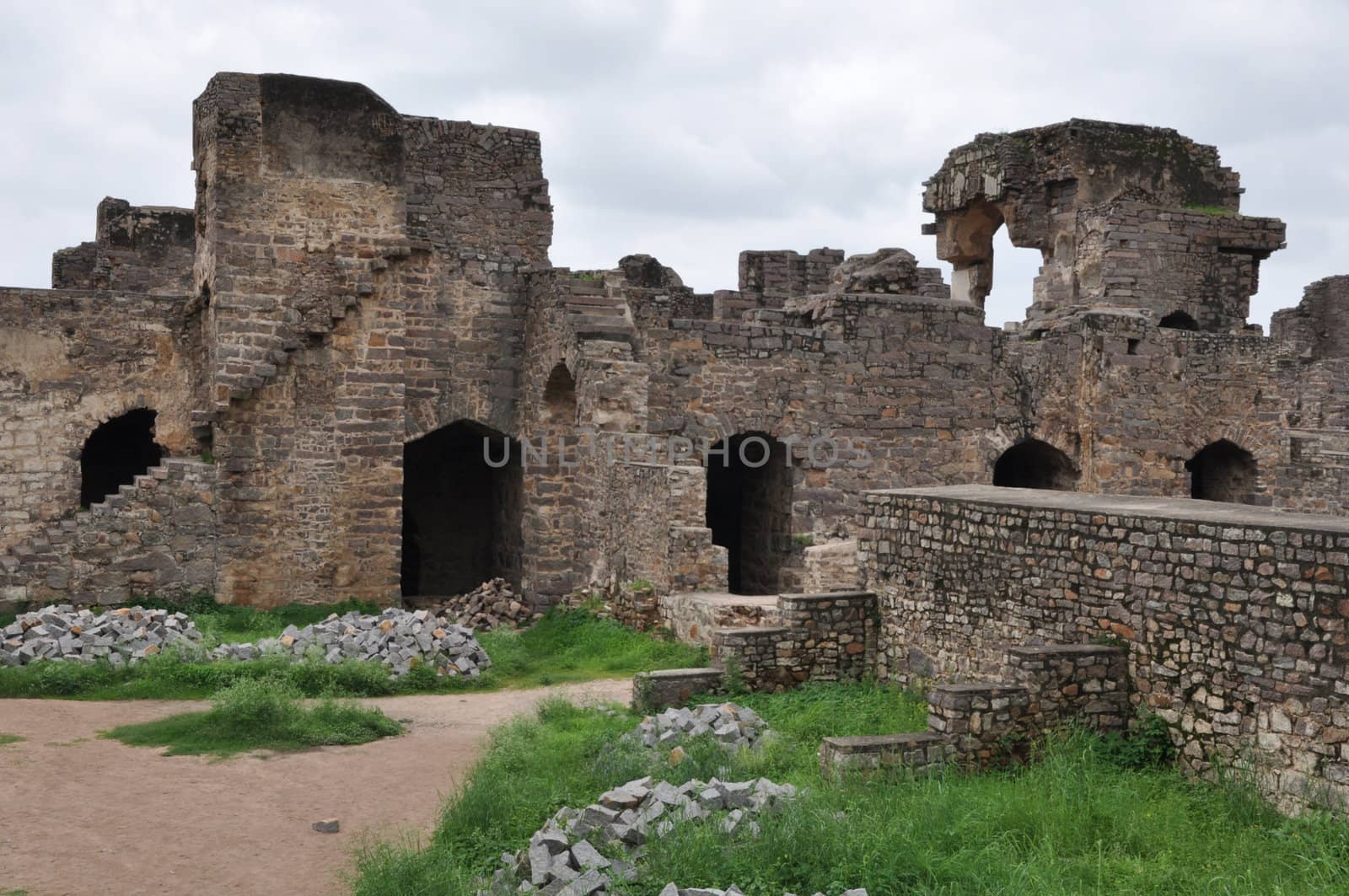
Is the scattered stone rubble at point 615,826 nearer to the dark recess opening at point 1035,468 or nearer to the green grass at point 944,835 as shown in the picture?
the green grass at point 944,835

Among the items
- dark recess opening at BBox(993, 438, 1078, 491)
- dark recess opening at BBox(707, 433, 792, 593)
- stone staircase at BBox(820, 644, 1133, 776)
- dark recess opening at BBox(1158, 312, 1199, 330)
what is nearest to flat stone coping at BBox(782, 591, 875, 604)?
stone staircase at BBox(820, 644, 1133, 776)

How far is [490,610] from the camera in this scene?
15.1m

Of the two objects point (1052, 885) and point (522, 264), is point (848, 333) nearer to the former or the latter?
point (522, 264)

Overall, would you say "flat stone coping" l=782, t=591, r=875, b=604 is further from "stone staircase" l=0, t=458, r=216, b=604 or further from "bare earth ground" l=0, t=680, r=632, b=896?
"stone staircase" l=0, t=458, r=216, b=604

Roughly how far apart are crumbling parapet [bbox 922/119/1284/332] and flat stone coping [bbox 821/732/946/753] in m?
15.0

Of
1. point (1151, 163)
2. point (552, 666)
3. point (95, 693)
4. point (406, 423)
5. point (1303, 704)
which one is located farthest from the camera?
point (1151, 163)

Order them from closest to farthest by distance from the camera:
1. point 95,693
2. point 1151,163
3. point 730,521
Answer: point 95,693 → point 730,521 → point 1151,163

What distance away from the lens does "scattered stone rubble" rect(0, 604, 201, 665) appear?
11117 millimetres

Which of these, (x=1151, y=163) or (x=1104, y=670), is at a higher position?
(x=1151, y=163)

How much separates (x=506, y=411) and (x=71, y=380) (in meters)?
5.53

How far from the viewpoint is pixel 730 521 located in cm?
1806

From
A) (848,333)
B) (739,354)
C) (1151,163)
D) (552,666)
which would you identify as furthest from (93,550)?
(1151,163)

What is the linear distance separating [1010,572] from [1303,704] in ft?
7.49

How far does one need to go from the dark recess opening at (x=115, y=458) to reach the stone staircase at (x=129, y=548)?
4715 millimetres
